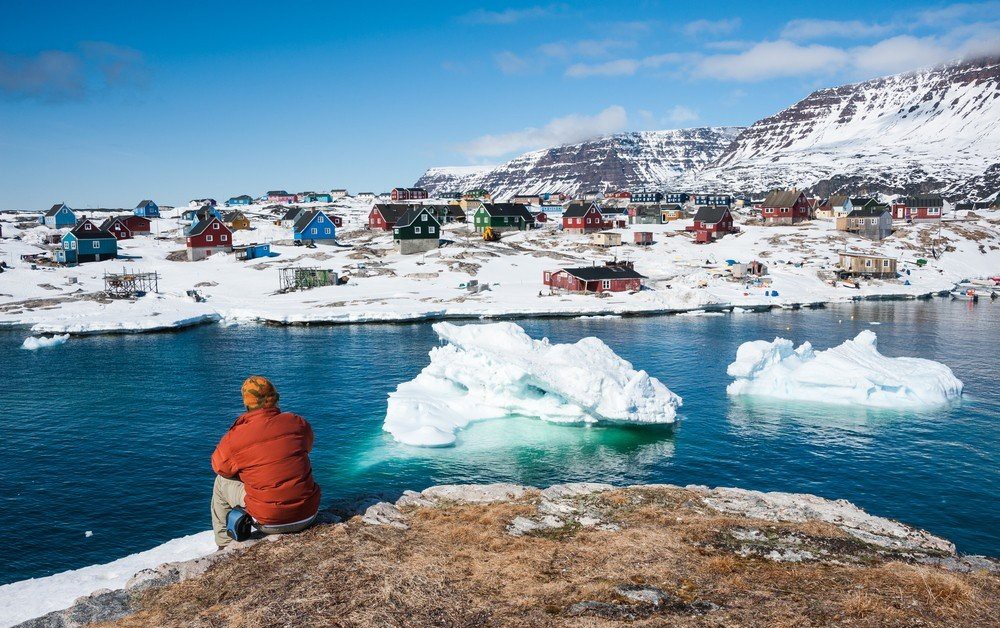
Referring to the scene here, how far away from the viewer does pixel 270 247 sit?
4107 inches


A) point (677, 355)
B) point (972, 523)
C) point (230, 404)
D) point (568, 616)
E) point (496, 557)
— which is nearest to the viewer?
point (568, 616)

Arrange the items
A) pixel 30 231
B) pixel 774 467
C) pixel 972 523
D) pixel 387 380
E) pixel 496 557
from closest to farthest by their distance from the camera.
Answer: pixel 496 557
pixel 972 523
pixel 774 467
pixel 387 380
pixel 30 231

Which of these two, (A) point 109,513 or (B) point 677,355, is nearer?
(A) point 109,513

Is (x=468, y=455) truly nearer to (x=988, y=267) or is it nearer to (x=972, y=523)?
(x=972, y=523)

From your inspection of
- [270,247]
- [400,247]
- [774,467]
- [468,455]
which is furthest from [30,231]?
[774,467]

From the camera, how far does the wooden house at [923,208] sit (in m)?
134

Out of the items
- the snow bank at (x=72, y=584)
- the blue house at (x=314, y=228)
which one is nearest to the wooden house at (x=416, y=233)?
the blue house at (x=314, y=228)

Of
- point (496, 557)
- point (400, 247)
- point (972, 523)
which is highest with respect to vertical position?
point (400, 247)

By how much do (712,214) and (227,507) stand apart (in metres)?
116

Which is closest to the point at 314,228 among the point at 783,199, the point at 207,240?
the point at 207,240

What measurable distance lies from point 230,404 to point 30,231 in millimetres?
111888

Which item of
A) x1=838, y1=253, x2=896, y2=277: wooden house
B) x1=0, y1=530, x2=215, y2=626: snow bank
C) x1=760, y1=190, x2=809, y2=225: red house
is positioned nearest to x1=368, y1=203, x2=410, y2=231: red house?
x1=760, y1=190, x2=809, y2=225: red house

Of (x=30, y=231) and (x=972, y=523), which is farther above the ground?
(x=30, y=231)

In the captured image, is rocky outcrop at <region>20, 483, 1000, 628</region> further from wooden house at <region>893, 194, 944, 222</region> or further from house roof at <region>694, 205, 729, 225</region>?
wooden house at <region>893, 194, 944, 222</region>
